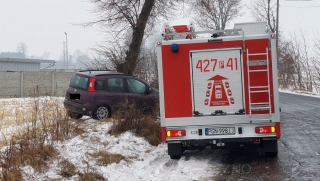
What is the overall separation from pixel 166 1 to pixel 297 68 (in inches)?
830

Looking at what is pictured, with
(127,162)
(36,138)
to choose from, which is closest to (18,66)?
(36,138)

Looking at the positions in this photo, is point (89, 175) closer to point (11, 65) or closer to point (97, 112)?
point (97, 112)

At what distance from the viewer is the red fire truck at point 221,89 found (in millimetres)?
8414

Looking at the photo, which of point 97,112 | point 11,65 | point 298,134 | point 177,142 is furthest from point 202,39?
point 11,65

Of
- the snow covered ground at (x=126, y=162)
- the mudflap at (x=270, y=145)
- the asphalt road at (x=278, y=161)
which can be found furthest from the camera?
the mudflap at (x=270, y=145)

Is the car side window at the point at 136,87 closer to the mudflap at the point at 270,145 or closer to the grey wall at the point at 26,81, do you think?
the mudflap at the point at 270,145

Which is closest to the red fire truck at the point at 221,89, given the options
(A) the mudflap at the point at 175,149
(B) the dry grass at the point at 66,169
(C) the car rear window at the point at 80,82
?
(A) the mudflap at the point at 175,149

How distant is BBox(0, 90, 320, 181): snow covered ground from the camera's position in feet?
25.7

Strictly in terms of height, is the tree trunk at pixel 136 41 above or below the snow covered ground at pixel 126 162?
above

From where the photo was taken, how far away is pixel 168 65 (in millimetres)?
8820

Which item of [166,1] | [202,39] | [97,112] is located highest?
[166,1]

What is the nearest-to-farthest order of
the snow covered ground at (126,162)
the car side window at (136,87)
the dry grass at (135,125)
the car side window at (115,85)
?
the snow covered ground at (126,162) → the dry grass at (135,125) → the car side window at (115,85) → the car side window at (136,87)

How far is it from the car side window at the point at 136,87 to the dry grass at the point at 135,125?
7.97 ft

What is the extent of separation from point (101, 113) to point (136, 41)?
6.16 metres
